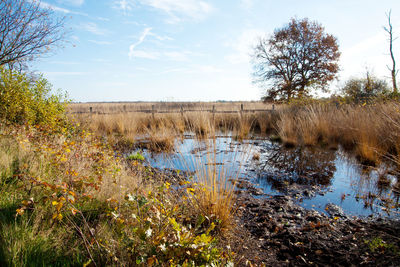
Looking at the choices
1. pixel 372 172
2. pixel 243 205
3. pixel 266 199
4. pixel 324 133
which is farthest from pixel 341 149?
pixel 243 205

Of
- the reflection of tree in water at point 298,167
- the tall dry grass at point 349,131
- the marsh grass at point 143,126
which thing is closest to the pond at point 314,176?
the reflection of tree in water at point 298,167

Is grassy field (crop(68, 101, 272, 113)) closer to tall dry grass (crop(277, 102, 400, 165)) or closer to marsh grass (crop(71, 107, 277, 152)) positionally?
marsh grass (crop(71, 107, 277, 152))

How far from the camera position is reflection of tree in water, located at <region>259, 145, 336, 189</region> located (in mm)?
4324

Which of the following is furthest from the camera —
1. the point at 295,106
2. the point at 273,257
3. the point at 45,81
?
the point at 295,106

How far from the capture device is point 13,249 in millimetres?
1534

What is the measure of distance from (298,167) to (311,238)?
9.60 ft

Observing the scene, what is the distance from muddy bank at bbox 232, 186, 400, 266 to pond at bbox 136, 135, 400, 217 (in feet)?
0.94

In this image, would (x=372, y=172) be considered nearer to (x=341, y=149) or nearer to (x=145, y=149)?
(x=341, y=149)

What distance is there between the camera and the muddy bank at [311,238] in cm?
207

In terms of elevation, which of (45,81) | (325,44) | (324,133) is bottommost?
(324,133)

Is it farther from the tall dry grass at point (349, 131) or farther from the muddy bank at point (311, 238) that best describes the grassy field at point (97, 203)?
the muddy bank at point (311, 238)

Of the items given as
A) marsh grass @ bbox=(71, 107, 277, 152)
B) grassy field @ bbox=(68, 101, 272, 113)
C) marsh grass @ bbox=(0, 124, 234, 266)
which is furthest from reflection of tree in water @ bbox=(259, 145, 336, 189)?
marsh grass @ bbox=(0, 124, 234, 266)

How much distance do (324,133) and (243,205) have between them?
5.89 metres

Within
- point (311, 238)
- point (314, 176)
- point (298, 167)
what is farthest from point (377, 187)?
point (311, 238)
